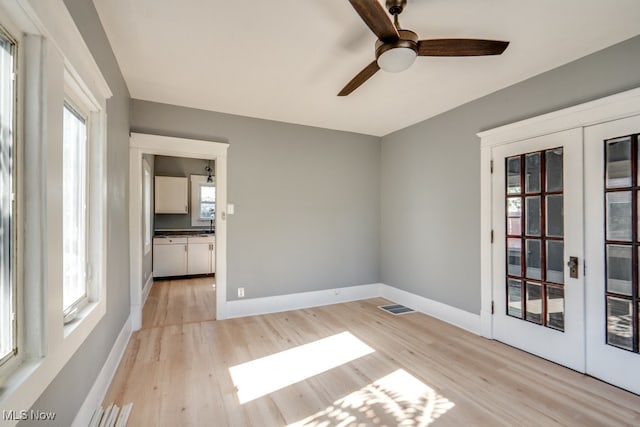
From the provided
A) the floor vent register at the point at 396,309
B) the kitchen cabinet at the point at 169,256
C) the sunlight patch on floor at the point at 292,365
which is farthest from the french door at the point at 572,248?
the kitchen cabinet at the point at 169,256

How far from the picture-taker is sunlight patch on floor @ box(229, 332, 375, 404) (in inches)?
88.5

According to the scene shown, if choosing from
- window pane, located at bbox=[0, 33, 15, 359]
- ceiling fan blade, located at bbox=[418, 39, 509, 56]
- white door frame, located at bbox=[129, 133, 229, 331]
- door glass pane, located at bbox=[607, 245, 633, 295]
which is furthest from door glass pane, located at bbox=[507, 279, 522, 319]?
window pane, located at bbox=[0, 33, 15, 359]

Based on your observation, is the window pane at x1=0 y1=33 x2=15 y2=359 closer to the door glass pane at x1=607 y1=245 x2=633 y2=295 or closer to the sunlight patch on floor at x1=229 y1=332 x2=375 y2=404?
the sunlight patch on floor at x1=229 y1=332 x2=375 y2=404

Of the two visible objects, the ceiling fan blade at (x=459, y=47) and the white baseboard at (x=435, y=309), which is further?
the white baseboard at (x=435, y=309)

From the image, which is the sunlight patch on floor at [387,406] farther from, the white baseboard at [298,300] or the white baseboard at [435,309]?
the white baseboard at [298,300]

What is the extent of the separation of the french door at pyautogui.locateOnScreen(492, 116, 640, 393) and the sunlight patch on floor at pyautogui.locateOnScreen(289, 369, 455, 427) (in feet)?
4.25

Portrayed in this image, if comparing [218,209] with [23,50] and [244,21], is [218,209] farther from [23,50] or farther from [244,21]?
[23,50]

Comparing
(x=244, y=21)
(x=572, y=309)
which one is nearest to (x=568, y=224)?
(x=572, y=309)

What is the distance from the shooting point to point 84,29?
65.7 inches

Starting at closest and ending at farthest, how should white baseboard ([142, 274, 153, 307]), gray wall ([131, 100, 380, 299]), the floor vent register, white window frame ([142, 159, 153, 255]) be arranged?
gray wall ([131, 100, 380, 299]) < the floor vent register < white baseboard ([142, 274, 153, 307]) < white window frame ([142, 159, 153, 255])

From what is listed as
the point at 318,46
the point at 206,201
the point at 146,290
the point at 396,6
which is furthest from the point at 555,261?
the point at 206,201

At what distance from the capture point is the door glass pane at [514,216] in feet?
9.45

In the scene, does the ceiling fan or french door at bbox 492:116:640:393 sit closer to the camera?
the ceiling fan

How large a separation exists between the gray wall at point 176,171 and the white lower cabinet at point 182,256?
0.65 meters
